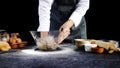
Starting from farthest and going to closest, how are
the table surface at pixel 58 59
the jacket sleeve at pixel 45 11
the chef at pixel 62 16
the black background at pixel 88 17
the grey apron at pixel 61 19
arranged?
the black background at pixel 88 17, the grey apron at pixel 61 19, the jacket sleeve at pixel 45 11, the chef at pixel 62 16, the table surface at pixel 58 59

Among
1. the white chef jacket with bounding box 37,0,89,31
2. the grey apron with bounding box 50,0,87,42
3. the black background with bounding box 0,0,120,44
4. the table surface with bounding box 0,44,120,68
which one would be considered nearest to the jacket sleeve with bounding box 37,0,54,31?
the white chef jacket with bounding box 37,0,89,31

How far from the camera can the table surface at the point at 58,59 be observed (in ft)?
5.83

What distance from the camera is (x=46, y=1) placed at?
8.78 feet

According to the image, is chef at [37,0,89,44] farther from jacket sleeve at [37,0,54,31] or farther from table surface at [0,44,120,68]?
table surface at [0,44,120,68]

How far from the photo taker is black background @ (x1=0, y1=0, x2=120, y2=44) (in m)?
3.97

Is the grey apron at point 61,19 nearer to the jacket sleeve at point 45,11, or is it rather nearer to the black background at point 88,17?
the jacket sleeve at point 45,11

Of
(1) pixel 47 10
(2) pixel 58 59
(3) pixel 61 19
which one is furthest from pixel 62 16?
(2) pixel 58 59

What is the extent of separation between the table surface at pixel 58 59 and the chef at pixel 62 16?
17cm

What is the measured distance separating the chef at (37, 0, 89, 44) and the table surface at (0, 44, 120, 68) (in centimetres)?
17

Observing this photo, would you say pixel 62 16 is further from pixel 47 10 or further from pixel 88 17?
pixel 88 17

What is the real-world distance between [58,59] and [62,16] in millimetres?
1093

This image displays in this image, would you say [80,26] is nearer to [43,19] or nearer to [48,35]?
[43,19]

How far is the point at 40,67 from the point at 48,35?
56 centimetres

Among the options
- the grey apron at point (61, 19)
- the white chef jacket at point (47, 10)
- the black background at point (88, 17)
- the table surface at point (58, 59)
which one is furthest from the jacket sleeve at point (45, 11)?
the black background at point (88, 17)
